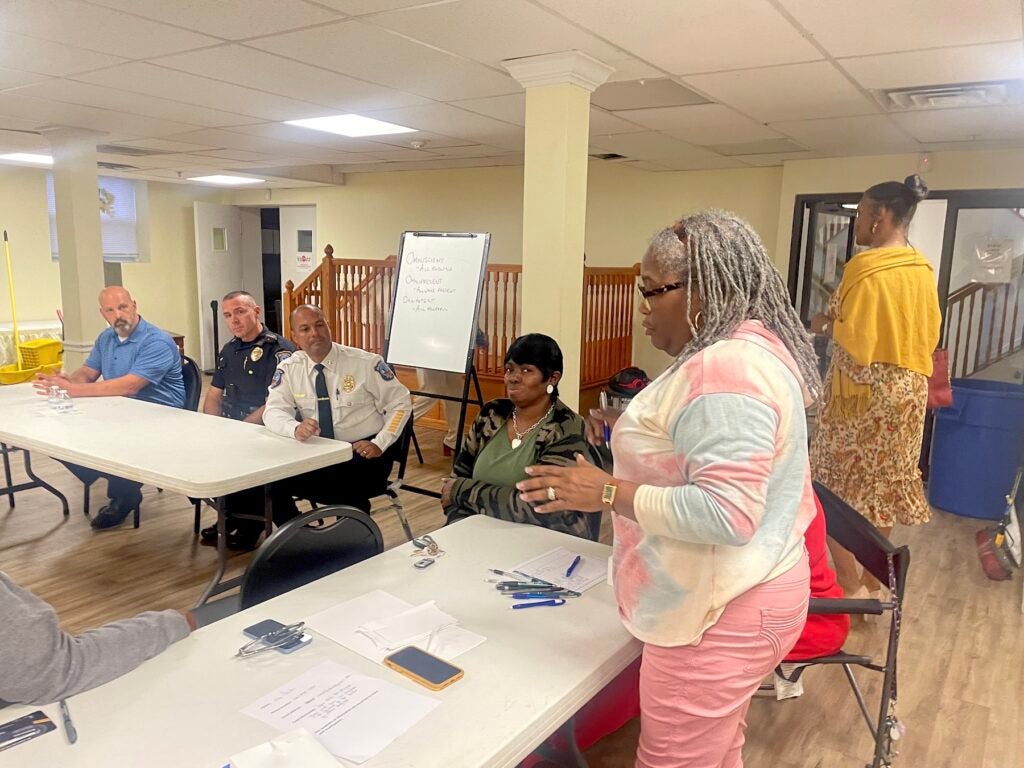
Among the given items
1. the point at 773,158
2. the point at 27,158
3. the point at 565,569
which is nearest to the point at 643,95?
the point at 773,158

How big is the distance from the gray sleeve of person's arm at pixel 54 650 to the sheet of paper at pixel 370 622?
0.93 ft

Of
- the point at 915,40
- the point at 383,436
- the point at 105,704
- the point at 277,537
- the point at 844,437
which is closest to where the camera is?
the point at 105,704

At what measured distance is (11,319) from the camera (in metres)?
7.31

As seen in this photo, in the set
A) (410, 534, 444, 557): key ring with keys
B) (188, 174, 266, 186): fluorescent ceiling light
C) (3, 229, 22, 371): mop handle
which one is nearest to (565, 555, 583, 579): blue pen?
(410, 534, 444, 557): key ring with keys

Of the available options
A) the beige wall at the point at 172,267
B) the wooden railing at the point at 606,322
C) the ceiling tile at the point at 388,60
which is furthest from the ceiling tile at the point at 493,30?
the beige wall at the point at 172,267

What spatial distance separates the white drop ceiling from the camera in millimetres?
2463

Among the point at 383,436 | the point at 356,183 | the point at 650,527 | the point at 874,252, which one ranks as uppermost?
the point at 356,183

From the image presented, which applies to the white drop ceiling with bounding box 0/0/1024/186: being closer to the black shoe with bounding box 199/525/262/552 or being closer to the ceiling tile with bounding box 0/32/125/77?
the ceiling tile with bounding box 0/32/125/77

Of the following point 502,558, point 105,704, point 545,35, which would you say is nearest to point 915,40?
point 545,35

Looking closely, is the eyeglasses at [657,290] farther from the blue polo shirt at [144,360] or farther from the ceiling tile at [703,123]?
the blue polo shirt at [144,360]

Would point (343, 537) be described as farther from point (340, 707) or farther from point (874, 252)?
point (874, 252)

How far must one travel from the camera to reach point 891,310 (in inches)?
105

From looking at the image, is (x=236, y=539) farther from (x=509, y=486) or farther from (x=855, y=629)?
(x=855, y=629)

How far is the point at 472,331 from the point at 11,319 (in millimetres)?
5839
